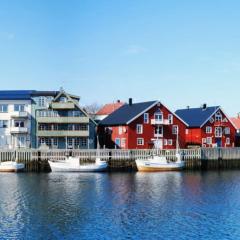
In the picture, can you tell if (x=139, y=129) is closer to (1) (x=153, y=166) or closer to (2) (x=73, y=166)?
(1) (x=153, y=166)

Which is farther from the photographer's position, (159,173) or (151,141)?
(151,141)

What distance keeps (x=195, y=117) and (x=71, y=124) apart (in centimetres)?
2652

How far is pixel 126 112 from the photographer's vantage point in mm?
99000

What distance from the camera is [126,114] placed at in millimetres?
97438

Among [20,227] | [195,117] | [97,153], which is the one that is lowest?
[20,227]

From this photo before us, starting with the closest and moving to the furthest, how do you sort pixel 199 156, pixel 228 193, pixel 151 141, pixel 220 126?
pixel 228 193
pixel 199 156
pixel 151 141
pixel 220 126

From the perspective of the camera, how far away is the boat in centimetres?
8031

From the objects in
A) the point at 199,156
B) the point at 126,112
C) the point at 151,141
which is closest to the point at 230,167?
the point at 199,156

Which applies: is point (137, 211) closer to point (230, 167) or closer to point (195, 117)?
point (230, 167)

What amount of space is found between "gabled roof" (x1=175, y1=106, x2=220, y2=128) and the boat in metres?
19.2

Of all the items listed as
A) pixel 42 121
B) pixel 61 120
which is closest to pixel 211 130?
pixel 61 120

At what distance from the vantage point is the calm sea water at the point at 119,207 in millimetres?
37219

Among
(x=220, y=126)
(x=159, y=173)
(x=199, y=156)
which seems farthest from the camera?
(x=220, y=126)

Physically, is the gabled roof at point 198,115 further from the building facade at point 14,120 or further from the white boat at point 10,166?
the white boat at point 10,166
